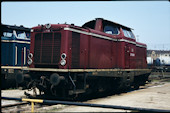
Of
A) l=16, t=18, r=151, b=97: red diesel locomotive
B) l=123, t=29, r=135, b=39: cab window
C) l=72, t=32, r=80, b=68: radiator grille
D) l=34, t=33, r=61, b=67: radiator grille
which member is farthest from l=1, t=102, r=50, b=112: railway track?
l=123, t=29, r=135, b=39: cab window

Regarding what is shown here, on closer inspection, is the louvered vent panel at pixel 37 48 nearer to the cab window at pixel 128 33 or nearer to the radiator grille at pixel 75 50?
the radiator grille at pixel 75 50

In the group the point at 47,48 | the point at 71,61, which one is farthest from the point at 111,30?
the point at 47,48

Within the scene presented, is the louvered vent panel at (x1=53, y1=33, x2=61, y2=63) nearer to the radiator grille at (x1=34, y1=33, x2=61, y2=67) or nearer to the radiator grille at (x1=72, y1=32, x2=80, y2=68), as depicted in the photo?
the radiator grille at (x1=34, y1=33, x2=61, y2=67)

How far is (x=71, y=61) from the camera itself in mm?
8773

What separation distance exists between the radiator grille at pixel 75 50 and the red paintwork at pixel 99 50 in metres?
0.14

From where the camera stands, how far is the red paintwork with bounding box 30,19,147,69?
28.6 feet

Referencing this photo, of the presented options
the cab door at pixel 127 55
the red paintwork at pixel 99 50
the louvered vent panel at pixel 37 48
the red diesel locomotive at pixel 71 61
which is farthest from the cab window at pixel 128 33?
the louvered vent panel at pixel 37 48

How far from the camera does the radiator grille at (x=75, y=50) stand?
895 cm

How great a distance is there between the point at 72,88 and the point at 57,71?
95 centimetres

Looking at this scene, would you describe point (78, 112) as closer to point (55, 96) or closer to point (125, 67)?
point (55, 96)

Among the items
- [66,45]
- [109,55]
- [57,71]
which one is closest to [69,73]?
[57,71]

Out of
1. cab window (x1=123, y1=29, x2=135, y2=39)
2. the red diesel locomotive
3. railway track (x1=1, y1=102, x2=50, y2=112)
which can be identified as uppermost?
cab window (x1=123, y1=29, x2=135, y2=39)

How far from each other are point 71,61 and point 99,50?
2237 mm

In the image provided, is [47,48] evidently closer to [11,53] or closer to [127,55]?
[11,53]
